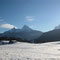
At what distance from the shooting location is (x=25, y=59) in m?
5.49

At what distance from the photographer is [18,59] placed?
5.45m

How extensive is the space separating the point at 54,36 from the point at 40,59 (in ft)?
322

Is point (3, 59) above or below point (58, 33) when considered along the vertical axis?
below

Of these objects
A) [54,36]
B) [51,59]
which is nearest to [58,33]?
[54,36]

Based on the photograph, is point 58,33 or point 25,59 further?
point 58,33

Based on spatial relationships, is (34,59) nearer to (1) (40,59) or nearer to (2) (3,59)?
(1) (40,59)

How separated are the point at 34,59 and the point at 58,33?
99.9 meters

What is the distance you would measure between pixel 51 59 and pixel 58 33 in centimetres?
9967

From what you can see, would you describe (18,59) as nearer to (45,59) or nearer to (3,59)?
(3,59)

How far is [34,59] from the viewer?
552cm

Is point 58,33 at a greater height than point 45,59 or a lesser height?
greater

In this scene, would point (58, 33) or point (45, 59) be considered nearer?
point (45, 59)

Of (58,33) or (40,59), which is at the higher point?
(58,33)

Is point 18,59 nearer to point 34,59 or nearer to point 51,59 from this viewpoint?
point 34,59
